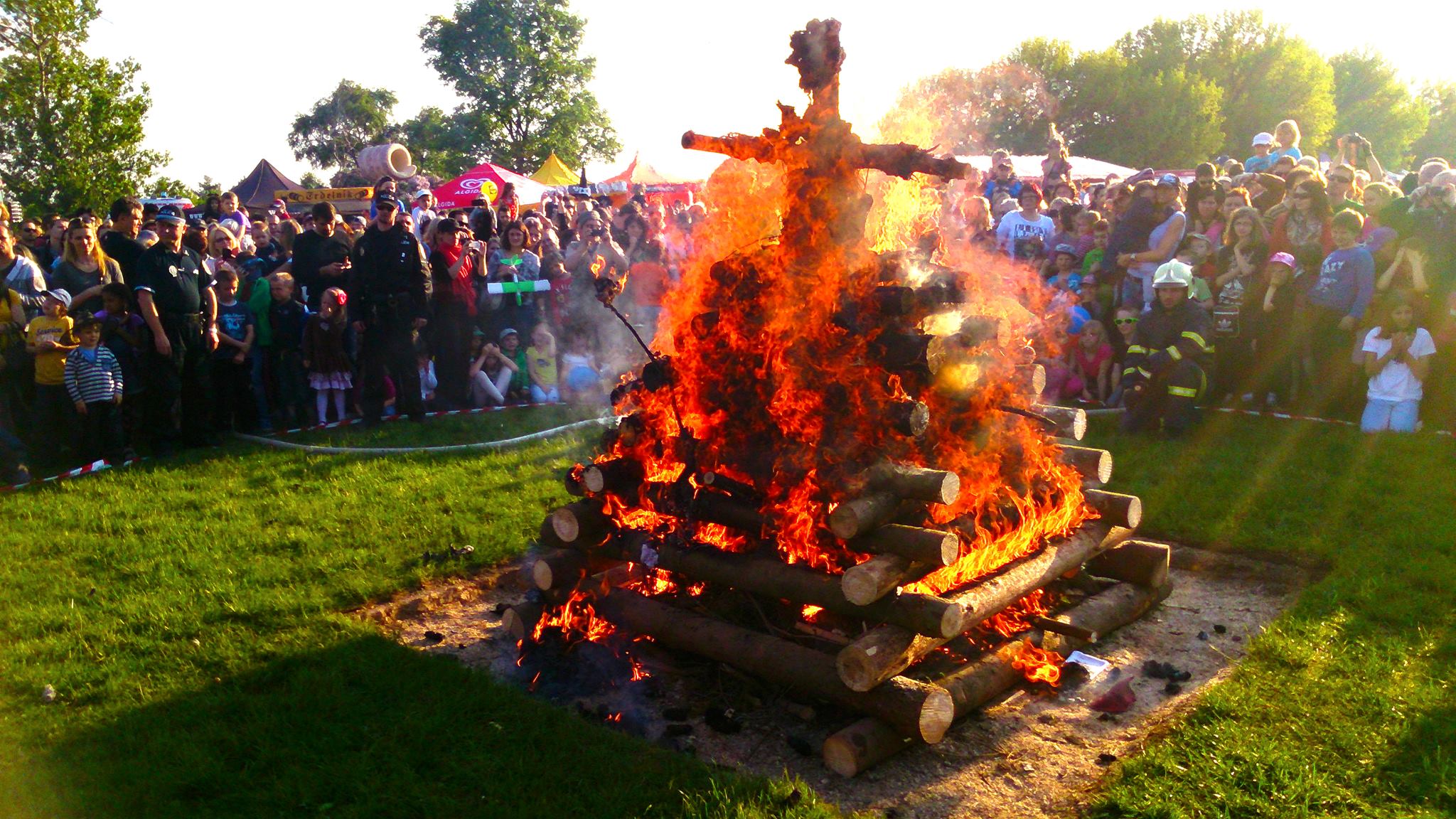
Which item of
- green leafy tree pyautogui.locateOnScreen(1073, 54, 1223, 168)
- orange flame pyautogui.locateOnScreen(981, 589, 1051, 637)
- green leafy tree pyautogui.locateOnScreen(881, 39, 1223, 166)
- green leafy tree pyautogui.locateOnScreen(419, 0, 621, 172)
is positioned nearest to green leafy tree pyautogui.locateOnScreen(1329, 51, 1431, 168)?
green leafy tree pyautogui.locateOnScreen(881, 39, 1223, 166)

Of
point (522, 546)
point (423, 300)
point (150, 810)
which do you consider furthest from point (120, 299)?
point (150, 810)

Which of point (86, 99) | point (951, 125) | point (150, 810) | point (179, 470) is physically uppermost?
point (86, 99)

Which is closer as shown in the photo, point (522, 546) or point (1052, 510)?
point (1052, 510)

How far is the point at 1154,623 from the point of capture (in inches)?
231

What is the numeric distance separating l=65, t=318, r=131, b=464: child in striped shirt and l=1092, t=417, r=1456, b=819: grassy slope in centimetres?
958

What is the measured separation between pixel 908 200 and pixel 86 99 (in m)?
24.7

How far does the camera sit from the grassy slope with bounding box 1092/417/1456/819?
397 cm

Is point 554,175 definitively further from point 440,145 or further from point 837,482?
point 440,145

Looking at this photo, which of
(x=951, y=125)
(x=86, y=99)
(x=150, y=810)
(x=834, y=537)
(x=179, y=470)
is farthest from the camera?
(x=86, y=99)

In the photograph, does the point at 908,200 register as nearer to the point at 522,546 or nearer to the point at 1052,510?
the point at 1052,510

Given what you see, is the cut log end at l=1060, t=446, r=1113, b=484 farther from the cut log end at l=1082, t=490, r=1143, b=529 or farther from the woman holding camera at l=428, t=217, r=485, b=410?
the woman holding camera at l=428, t=217, r=485, b=410

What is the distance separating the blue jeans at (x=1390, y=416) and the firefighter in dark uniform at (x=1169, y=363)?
1.47 m

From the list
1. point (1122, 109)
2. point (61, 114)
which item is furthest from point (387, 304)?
point (1122, 109)

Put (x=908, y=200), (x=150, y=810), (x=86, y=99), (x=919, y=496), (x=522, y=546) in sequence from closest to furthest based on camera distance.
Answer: (x=150, y=810) < (x=919, y=496) < (x=908, y=200) < (x=522, y=546) < (x=86, y=99)
